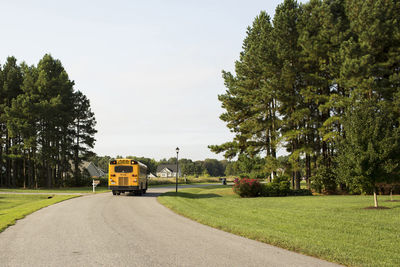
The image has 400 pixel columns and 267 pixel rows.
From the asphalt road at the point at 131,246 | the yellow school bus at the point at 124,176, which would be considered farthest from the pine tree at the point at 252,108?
the asphalt road at the point at 131,246

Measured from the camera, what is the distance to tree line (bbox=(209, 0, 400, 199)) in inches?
1054

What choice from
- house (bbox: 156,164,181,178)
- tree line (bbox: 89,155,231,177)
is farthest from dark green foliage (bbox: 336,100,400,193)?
house (bbox: 156,164,181,178)

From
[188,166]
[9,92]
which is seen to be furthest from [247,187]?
[188,166]

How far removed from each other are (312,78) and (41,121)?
38.6m

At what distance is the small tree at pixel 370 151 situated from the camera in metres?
17.2

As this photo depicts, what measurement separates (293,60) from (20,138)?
141ft

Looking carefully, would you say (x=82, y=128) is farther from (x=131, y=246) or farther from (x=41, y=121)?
(x=131, y=246)

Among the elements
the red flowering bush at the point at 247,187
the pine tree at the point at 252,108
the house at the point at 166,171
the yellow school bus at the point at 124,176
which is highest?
the pine tree at the point at 252,108

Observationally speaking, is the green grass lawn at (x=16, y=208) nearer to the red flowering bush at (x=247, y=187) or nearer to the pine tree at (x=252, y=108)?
the red flowering bush at (x=247, y=187)

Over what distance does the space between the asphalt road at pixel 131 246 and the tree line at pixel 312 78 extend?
14079 mm

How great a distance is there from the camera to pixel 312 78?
1212 inches

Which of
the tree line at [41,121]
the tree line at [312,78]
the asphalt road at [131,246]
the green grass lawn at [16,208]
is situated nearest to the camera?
the asphalt road at [131,246]

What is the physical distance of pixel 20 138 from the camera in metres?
50.6

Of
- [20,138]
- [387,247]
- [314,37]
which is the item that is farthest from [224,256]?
[20,138]
